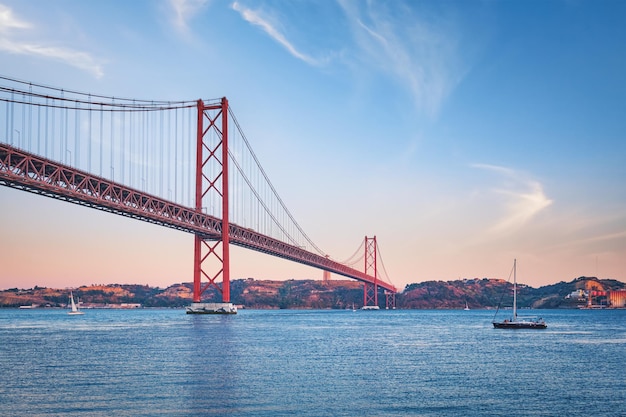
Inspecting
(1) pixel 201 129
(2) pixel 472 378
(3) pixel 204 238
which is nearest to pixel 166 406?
(2) pixel 472 378

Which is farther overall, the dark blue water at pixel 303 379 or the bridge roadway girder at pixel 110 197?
the bridge roadway girder at pixel 110 197

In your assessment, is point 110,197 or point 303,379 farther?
point 110,197

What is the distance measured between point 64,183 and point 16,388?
2559cm

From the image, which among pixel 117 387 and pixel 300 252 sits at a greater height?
pixel 300 252

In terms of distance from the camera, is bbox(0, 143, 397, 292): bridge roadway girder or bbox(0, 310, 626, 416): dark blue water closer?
bbox(0, 310, 626, 416): dark blue water

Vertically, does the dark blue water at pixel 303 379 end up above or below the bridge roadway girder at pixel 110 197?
below

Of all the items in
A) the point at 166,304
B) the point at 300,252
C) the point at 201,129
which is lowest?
the point at 166,304

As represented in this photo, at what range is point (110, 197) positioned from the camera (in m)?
50.8

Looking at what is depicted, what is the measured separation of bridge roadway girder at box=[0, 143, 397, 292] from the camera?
1598 inches

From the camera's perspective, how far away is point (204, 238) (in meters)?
66.6

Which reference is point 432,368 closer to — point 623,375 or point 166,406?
point 623,375

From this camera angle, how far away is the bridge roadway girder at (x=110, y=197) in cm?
4059

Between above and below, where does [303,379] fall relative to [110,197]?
below

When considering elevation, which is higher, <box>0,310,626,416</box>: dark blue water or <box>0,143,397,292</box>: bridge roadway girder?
<box>0,143,397,292</box>: bridge roadway girder
